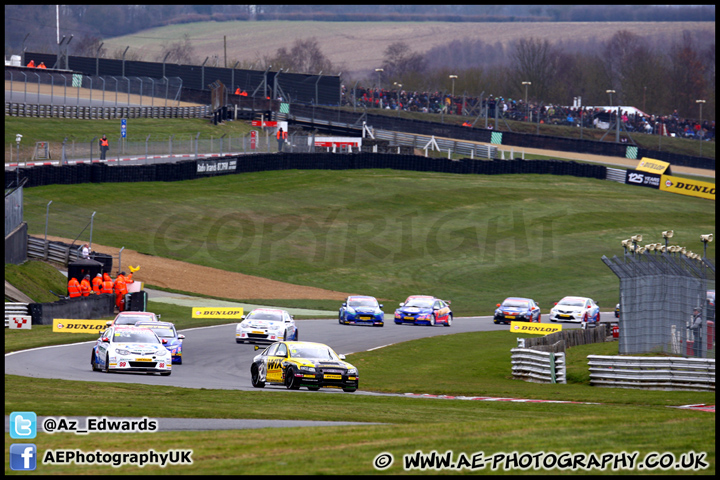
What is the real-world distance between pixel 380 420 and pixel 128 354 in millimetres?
8464

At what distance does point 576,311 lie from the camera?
1499 inches

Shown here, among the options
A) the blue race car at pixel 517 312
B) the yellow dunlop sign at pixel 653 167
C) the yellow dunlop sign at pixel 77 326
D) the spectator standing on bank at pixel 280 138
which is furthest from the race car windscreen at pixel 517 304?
the yellow dunlop sign at pixel 653 167

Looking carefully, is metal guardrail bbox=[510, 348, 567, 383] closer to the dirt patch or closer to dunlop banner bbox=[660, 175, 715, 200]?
the dirt patch

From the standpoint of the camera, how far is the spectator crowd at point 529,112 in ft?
302

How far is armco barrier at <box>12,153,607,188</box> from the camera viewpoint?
50406mm

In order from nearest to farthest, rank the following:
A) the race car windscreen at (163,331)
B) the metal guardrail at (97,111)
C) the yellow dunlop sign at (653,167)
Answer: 1. the race car windscreen at (163,331)
2. the metal guardrail at (97,111)
3. the yellow dunlop sign at (653,167)

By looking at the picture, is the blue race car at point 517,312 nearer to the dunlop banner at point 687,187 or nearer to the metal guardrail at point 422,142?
the metal guardrail at point 422,142

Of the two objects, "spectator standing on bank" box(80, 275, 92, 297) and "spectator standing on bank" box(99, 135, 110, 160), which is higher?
"spectator standing on bank" box(99, 135, 110, 160)

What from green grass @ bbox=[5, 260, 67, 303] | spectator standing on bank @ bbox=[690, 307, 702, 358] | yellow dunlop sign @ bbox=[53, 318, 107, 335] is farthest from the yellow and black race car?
green grass @ bbox=[5, 260, 67, 303]

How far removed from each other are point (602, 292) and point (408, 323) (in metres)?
14.8

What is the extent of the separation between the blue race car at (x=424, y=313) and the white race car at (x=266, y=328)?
9.38 m

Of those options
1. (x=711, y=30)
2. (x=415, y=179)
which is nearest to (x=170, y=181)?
(x=415, y=179)

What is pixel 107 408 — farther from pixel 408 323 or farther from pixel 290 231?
pixel 290 231

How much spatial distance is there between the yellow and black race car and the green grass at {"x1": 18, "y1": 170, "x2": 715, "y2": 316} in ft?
77.0
